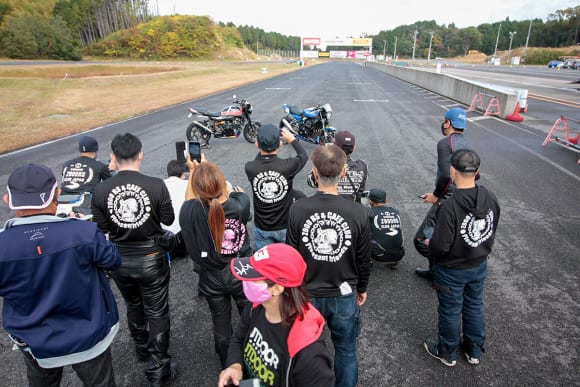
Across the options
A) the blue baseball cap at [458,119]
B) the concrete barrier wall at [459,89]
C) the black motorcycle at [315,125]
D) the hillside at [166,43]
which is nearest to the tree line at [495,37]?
the hillside at [166,43]

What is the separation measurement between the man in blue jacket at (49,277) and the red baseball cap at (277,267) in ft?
4.01

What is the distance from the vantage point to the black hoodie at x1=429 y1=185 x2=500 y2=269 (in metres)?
3.06

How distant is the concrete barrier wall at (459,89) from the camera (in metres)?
15.7

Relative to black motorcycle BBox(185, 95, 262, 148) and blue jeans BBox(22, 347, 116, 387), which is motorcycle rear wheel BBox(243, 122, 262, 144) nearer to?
black motorcycle BBox(185, 95, 262, 148)

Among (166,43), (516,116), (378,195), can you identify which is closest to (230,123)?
(378,195)

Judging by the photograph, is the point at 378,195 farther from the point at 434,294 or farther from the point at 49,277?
the point at 49,277

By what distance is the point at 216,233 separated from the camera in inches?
112

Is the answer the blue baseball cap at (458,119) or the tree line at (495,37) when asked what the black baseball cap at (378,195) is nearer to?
the blue baseball cap at (458,119)

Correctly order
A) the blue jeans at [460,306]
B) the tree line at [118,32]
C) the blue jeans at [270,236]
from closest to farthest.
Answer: the blue jeans at [460,306] < the blue jeans at [270,236] < the tree line at [118,32]

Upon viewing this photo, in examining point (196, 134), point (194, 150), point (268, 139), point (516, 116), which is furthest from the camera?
point (516, 116)

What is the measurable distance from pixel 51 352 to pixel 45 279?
523 millimetres

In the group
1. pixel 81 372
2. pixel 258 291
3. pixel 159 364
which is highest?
pixel 258 291

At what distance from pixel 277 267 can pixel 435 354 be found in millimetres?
2673

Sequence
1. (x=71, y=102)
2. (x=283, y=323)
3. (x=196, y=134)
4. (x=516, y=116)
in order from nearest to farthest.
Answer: (x=283, y=323)
(x=196, y=134)
(x=516, y=116)
(x=71, y=102)
